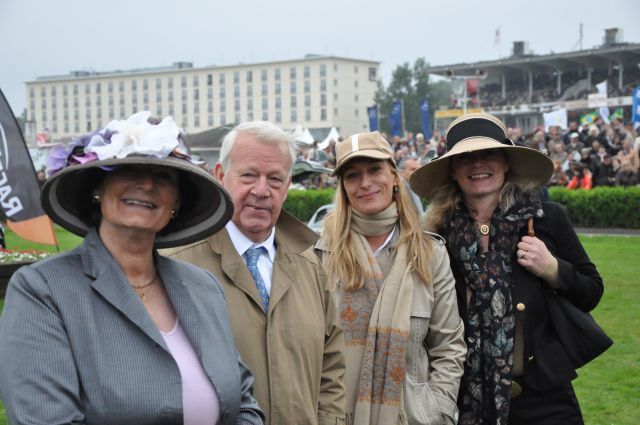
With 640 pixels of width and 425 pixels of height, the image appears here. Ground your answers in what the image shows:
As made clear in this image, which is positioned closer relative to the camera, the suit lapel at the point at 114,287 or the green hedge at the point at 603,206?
the suit lapel at the point at 114,287

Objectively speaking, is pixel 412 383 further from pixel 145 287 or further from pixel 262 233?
pixel 145 287

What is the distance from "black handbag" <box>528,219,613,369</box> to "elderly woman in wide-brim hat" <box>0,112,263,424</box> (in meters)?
1.64

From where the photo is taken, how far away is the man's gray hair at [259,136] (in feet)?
10.6

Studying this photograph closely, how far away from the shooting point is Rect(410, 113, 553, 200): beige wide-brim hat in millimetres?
3871

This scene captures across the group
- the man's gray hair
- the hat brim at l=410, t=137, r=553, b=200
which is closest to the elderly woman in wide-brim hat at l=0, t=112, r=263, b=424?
the man's gray hair

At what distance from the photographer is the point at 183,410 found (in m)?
2.34

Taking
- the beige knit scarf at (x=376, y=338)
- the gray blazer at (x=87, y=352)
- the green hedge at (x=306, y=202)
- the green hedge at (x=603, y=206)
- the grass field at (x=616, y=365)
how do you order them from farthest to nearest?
1. the green hedge at (x=306, y=202)
2. the green hedge at (x=603, y=206)
3. the grass field at (x=616, y=365)
4. the beige knit scarf at (x=376, y=338)
5. the gray blazer at (x=87, y=352)

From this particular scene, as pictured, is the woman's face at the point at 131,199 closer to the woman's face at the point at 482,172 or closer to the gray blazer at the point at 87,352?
the gray blazer at the point at 87,352

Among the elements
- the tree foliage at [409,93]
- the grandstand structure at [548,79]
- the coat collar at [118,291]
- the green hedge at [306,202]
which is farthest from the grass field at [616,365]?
→ the tree foliage at [409,93]

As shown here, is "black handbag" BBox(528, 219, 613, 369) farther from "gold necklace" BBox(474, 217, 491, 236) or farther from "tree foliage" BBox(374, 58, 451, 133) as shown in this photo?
"tree foliage" BBox(374, 58, 451, 133)

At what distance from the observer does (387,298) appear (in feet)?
12.1

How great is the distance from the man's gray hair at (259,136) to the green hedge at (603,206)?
16.9m

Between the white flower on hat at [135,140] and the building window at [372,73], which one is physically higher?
the building window at [372,73]

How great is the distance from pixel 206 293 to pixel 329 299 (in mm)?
734
